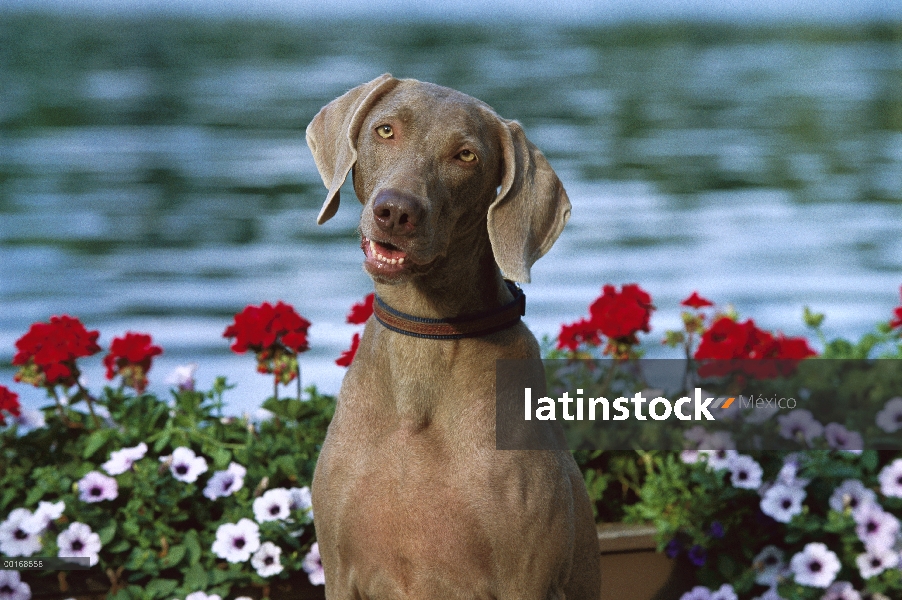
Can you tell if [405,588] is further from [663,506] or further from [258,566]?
[663,506]

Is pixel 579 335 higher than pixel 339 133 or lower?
lower

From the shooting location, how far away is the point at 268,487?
3867 mm

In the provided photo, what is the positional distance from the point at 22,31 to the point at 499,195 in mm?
35355

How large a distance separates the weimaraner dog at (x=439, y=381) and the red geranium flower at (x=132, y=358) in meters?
1.47

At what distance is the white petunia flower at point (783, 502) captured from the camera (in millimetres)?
3865

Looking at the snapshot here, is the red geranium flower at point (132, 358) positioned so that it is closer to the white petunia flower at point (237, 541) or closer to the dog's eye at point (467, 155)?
the white petunia flower at point (237, 541)

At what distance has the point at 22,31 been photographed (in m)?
35.0

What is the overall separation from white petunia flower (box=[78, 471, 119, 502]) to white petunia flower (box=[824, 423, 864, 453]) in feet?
7.66

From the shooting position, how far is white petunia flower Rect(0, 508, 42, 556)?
3.65m

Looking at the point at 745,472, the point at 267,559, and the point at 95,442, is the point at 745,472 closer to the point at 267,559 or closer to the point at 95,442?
the point at 267,559

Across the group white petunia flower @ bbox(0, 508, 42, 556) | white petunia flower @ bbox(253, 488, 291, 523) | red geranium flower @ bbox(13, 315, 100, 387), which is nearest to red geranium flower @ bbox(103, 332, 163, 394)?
red geranium flower @ bbox(13, 315, 100, 387)

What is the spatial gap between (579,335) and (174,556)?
1622 mm

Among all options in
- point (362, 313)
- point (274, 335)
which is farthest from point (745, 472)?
point (274, 335)

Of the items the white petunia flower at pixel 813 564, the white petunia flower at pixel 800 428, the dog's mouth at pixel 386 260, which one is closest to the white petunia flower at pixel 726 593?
the white petunia flower at pixel 813 564
